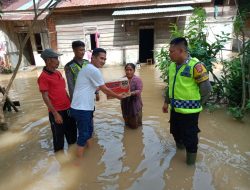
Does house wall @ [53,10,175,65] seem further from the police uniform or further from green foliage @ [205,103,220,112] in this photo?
the police uniform

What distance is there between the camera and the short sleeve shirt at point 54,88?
3.46m

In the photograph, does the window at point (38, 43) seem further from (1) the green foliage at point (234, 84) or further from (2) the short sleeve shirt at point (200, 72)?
(2) the short sleeve shirt at point (200, 72)

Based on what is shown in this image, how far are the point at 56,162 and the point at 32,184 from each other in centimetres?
59

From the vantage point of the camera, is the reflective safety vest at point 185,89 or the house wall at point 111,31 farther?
the house wall at point 111,31

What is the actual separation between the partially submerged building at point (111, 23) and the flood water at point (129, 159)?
7.93 meters

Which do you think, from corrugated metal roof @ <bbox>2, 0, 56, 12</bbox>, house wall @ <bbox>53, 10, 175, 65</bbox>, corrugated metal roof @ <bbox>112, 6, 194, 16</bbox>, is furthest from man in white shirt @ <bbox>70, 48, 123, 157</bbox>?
corrugated metal roof @ <bbox>2, 0, 56, 12</bbox>

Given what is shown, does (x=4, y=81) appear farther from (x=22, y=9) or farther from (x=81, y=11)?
(x=81, y=11)

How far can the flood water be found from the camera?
3334 millimetres

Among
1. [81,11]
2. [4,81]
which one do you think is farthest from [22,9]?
[4,81]

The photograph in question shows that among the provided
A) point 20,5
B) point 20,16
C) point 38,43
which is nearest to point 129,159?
point 20,16

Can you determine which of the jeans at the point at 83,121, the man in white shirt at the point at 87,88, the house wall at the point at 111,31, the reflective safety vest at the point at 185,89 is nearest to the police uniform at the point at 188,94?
the reflective safety vest at the point at 185,89

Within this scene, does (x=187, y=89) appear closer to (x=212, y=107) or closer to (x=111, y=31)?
(x=212, y=107)

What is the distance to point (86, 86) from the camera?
338 cm

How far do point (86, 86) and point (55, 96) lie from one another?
23.8 inches
